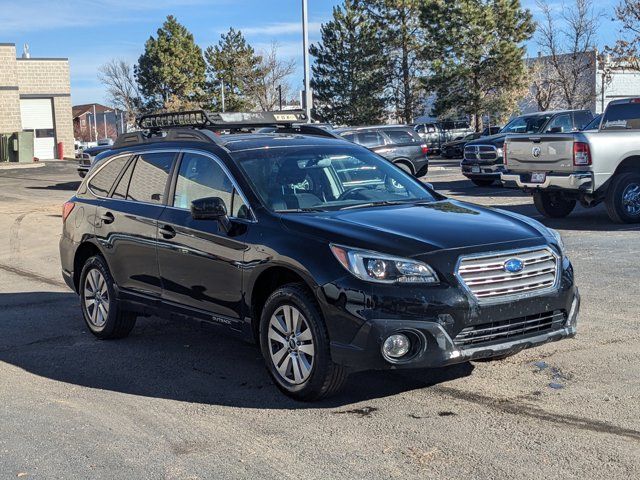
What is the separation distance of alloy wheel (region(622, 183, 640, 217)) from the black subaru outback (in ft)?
24.4

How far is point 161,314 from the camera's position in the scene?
6.57m

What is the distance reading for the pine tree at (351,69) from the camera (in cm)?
5394

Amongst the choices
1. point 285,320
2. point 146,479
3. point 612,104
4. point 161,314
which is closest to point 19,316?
point 161,314

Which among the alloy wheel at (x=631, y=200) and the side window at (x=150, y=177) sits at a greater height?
the side window at (x=150, y=177)

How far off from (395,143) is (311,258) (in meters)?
17.1

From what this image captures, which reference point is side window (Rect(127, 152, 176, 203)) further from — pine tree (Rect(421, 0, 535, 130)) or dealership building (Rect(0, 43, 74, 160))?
dealership building (Rect(0, 43, 74, 160))

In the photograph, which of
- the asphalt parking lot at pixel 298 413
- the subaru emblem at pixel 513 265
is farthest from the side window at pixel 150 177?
the subaru emblem at pixel 513 265

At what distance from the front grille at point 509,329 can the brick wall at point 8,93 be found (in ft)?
164

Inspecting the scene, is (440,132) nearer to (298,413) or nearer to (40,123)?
(40,123)

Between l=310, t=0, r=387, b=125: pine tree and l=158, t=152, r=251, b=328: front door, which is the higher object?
l=310, t=0, r=387, b=125: pine tree

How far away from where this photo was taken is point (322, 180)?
242 inches

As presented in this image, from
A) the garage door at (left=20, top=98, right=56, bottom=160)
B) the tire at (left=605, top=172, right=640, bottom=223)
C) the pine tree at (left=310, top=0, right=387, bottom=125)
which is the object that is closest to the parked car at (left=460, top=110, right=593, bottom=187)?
the tire at (left=605, top=172, right=640, bottom=223)

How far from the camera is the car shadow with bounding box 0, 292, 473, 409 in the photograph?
555 cm

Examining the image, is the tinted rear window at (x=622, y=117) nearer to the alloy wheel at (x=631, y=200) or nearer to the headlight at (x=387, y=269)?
the alloy wheel at (x=631, y=200)
